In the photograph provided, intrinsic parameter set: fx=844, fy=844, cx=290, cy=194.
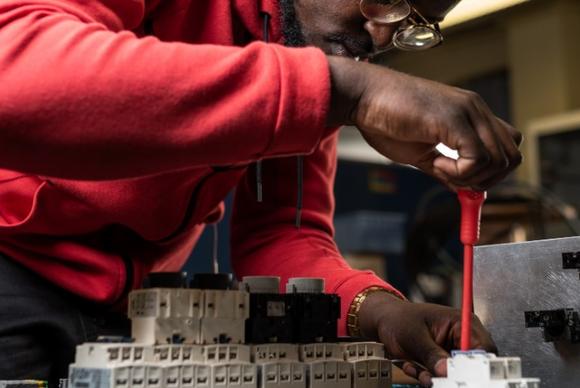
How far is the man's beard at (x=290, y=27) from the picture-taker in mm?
1553

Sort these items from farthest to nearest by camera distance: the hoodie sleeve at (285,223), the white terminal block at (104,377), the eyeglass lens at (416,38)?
1. the hoodie sleeve at (285,223)
2. the eyeglass lens at (416,38)
3. the white terminal block at (104,377)

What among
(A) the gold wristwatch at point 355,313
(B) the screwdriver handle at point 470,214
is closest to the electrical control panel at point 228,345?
(B) the screwdriver handle at point 470,214

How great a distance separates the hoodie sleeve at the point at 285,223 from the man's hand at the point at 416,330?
24 centimetres

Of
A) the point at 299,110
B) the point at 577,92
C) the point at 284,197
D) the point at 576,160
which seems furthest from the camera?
the point at 577,92

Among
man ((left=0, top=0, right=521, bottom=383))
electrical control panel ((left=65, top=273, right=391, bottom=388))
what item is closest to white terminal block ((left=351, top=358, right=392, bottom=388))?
electrical control panel ((left=65, top=273, right=391, bottom=388))

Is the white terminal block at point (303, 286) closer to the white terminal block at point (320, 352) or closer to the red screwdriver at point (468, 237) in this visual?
the white terminal block at point (320, 352)

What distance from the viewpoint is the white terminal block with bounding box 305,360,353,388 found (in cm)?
115

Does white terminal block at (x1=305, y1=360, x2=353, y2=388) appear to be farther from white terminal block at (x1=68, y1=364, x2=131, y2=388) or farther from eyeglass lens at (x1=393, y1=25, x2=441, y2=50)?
eyeglass lens at (x1=393, y1=25, x2=441, y2=50)

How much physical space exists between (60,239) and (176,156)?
55 cm

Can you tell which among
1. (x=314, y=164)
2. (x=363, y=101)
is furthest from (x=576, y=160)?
(x=363, y=101)

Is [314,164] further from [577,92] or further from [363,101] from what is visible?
[577,92]

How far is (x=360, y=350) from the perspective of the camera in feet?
4.01

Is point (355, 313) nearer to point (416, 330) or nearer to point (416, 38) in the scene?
point (416, 330)

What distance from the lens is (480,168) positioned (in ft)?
3.52
